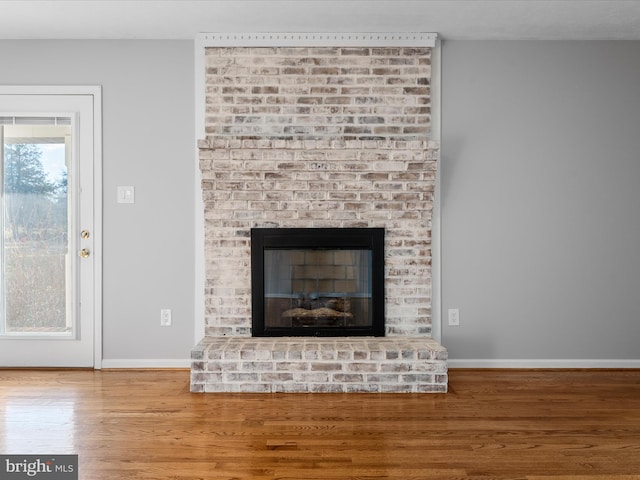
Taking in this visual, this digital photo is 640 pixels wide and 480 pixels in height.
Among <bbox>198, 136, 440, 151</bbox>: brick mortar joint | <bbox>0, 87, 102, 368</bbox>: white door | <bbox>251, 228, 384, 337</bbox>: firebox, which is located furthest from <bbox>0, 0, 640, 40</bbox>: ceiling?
<bbox>251, 228, 384, 337</bbox>: firebox

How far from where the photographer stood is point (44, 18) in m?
3.20

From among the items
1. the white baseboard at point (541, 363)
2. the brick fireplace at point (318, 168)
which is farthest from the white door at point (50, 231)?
the white baseboard at point (541, 363)

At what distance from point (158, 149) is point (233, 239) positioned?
0.84 meters

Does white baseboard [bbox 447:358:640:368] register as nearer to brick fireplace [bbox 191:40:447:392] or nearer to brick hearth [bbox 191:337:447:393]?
brick fireplace [bbox 191:40:447:392]

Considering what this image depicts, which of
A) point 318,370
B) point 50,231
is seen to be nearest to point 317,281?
point 318,370

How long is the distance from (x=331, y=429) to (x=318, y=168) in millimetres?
1709

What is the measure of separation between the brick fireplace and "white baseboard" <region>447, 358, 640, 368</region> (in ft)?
1.26

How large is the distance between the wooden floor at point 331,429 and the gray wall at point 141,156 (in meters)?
0.58

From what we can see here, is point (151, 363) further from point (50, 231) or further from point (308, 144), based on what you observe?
point (308, 144)

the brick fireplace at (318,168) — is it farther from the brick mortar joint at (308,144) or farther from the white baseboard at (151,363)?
the white baseboard at (151,363)

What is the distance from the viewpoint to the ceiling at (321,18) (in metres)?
3.00

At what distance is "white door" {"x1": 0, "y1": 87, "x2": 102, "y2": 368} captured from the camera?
11.6ft

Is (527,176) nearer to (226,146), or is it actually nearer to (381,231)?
(381,231)

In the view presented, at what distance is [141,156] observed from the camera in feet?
11.6
